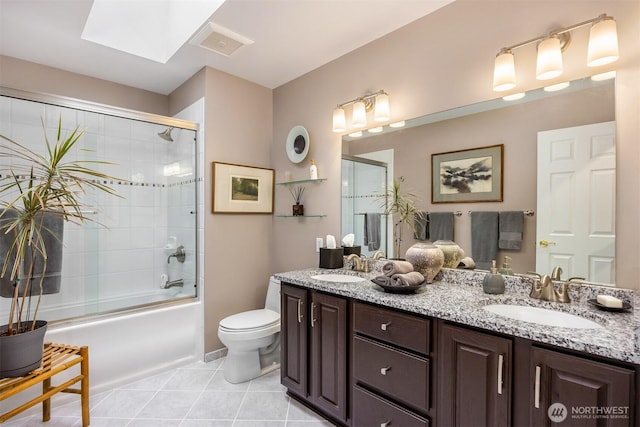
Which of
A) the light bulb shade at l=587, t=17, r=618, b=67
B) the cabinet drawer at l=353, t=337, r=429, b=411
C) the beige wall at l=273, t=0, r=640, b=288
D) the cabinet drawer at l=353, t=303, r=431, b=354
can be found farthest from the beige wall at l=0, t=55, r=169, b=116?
the light bulb shade at l=587, t=17, r=618, b=67

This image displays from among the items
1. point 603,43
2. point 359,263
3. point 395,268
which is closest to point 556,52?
point 603,43

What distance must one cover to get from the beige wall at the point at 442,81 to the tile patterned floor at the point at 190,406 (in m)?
1.06

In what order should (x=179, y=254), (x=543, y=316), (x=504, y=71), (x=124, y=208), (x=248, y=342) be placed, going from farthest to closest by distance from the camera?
(x=179, y=254)
(x=124, y=208)
(x=248, y=342)
(x=504, y=71)
(x=543, y=316)

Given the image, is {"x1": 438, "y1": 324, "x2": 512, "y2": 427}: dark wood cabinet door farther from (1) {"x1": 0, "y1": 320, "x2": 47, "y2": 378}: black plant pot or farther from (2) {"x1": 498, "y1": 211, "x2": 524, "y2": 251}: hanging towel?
(1) {"x1": 0, "y1": 320, "x2": 47, "y2": 378}: black plant pot

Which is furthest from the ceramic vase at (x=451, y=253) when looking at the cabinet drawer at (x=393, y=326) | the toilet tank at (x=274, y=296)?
the toilet tank at (x=274, y=296)

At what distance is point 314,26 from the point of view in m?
2.08

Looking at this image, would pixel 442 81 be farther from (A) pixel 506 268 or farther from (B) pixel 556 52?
(A) pixel 506 268

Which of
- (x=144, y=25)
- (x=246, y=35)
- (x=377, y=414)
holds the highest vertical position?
(x=144, y=25)

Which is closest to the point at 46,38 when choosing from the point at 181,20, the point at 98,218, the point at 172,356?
the point at 181,20

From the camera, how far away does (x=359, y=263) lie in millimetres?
2248

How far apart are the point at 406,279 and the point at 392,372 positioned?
0.44 meters

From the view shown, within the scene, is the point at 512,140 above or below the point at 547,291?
above

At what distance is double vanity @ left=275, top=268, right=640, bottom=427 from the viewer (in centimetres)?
97

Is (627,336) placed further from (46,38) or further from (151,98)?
(151,98)
